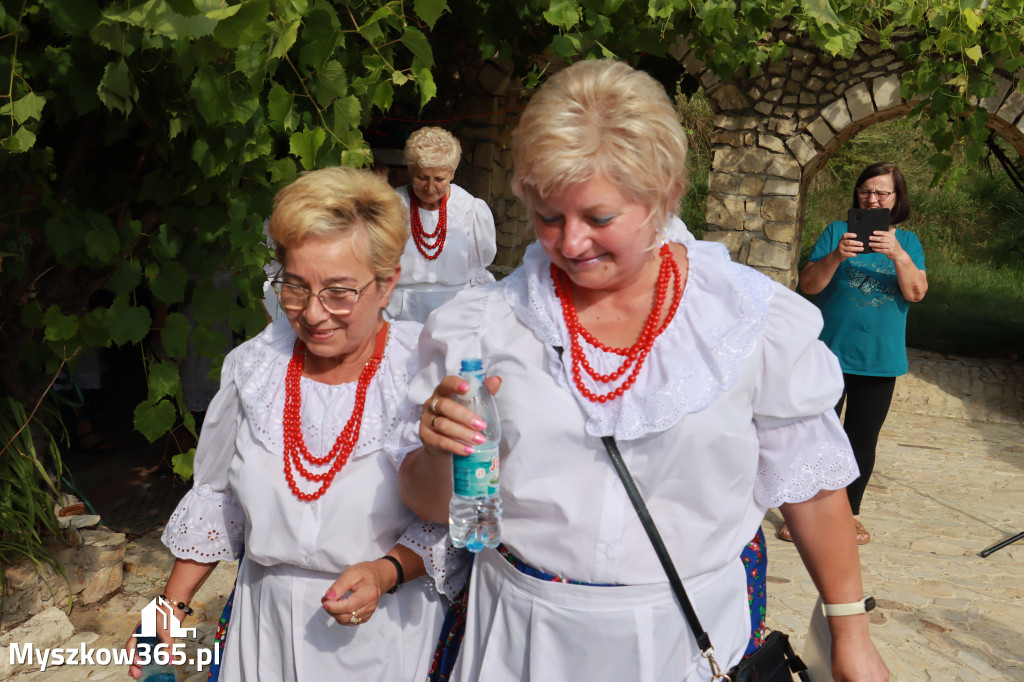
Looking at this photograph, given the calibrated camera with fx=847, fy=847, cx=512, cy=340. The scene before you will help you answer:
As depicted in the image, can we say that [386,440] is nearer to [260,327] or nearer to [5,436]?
[260,327]

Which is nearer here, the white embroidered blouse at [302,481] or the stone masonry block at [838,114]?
the white embroidered blouse at [302,481]

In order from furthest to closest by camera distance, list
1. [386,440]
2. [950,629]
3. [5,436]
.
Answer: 1. [950,629]
2. [5,436]
3. [386,440]

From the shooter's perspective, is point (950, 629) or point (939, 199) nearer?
point (950, 629)

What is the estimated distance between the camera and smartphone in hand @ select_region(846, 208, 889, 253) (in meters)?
3.91

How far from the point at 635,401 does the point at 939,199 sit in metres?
18.9

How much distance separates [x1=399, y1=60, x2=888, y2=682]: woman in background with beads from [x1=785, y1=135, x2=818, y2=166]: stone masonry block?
7.26 m

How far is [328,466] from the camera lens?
168cm

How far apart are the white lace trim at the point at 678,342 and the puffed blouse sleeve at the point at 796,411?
0.05 m

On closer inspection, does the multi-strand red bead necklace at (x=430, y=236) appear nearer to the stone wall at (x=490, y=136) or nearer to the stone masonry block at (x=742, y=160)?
the stone wall at (x=490, y=136)

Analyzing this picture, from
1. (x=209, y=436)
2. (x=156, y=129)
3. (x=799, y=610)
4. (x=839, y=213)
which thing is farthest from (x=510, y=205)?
(x=839, y=213)

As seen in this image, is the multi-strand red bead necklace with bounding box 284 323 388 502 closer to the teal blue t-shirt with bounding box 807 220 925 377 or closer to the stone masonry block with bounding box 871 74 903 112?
the teal blue t-shirt with bounding box 807 220 925 377

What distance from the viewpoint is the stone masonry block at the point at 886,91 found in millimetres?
7770

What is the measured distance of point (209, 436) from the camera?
1809mm

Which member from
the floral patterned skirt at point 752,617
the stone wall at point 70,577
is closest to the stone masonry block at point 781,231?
the stone wall at point 70,577
